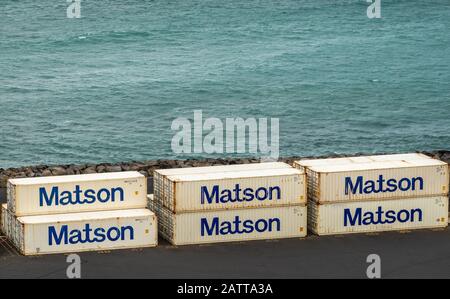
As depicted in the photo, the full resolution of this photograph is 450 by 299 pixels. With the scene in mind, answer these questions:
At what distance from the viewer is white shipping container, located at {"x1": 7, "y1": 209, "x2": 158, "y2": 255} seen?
65.1m

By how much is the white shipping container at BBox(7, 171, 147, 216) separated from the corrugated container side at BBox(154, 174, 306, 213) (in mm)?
1510

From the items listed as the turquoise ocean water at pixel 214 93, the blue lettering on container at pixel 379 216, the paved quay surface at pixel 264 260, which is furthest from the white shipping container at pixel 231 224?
the turquoise ocean water at pixel 214 93

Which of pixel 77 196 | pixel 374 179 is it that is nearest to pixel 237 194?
pixel 374 179

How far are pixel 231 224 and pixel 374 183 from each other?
26.9 ft

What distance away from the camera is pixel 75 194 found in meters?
67.2

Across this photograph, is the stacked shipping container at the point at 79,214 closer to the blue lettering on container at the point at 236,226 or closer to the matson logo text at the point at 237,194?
the blue lettering on container at the point at 236,226

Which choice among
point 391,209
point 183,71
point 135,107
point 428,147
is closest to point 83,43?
point 183,71

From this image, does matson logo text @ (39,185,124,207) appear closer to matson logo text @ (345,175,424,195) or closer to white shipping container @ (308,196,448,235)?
white shipping container @ (308,196,448,235)

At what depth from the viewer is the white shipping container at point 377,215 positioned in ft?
226

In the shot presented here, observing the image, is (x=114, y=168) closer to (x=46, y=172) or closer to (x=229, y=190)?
(x=46, y=172)

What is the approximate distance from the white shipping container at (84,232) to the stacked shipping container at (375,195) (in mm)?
9271

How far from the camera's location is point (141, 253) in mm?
66062
